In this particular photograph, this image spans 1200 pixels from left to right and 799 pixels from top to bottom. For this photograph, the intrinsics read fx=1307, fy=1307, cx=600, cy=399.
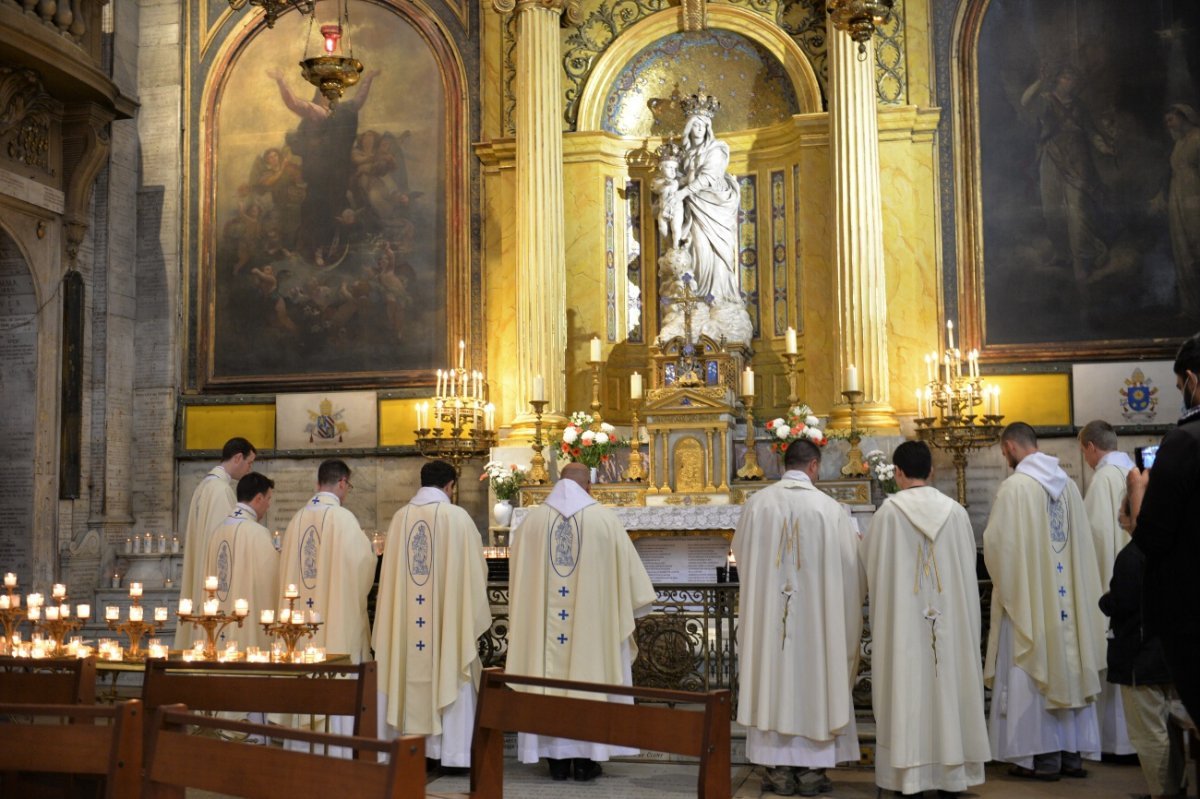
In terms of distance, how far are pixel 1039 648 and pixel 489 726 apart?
4.01 m

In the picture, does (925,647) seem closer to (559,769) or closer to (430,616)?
(559,769)

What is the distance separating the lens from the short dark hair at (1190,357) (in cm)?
452

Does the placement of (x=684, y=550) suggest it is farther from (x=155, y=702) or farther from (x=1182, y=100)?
(x=155, y=702)

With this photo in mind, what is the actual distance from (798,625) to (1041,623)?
1512mm

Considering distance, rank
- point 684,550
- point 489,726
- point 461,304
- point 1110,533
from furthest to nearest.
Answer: point 461,304 < point 684,550 < point 1110,533 < point 489,726

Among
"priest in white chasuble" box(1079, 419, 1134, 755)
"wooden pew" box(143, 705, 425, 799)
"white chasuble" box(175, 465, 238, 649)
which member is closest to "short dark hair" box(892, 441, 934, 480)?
"priest in white chasuble" box(1079, 419, 1134, 755)

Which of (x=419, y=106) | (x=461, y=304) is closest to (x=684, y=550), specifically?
(x=461, y=304)

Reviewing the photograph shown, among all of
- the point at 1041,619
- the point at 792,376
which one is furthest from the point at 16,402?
the point at 1041,619

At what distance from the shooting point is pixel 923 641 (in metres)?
7.23

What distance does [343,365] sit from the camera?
A: 1516 centimetres

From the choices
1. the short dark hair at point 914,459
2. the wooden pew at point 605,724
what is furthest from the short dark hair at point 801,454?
the wooden pew at point 605,724

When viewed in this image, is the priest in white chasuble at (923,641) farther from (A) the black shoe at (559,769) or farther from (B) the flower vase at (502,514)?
(B) the flower vase at (502,514)

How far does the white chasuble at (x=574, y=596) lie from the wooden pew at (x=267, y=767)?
3.83 m

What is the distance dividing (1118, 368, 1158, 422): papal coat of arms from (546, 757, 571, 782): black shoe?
7.98 metres
